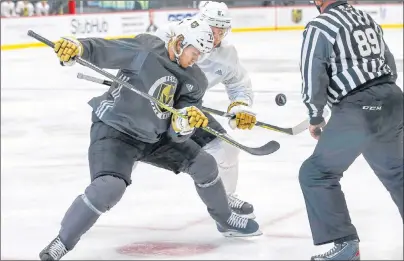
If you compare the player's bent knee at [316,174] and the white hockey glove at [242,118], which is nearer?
the player's bent knee at [316,174]

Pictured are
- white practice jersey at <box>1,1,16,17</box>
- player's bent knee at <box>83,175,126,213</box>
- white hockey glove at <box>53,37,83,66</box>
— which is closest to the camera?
white hockey glove at <box>53,37,83,66</box>

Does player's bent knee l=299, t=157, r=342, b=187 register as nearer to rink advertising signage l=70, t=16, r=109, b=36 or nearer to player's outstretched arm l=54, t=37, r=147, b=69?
player's outstretched arm l=54, t=37, r=147, b=69

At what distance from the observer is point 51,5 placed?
2.18m

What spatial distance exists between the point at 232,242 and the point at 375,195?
2.48ft

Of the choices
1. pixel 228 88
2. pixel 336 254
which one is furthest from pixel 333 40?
pixel 228 88

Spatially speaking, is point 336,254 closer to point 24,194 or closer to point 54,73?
point 24,194

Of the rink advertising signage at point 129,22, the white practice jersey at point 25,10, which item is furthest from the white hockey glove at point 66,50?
the white practice jersey at point 25,10

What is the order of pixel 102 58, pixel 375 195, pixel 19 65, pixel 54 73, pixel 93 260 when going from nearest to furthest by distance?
pixel 102 58 → pixel 93 260 → pixel 375 195 → pixel 54 73 → pixel 19 65

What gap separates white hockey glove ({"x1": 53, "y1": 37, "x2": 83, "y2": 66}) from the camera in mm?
2115

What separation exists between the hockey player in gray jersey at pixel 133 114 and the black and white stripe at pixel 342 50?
0.35 metres

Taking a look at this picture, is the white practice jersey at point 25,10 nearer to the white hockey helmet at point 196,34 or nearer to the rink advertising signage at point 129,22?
the rink advertising signage at point 129,22

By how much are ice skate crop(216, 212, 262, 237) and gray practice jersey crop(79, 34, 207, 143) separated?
21.1 inches

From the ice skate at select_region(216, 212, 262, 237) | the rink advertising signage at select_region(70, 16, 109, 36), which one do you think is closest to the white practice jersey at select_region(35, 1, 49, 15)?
the rink advertising signage at select_region(70, 16, 109, 36)

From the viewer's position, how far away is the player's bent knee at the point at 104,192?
250 cm
